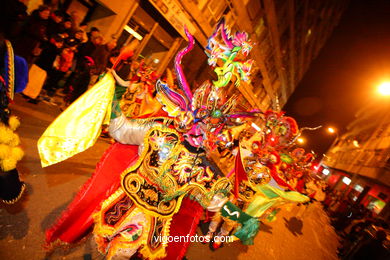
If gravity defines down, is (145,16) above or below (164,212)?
above

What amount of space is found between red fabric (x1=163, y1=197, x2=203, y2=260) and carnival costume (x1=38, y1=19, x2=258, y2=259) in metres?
0.46

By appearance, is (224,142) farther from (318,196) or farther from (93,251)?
(318,196)

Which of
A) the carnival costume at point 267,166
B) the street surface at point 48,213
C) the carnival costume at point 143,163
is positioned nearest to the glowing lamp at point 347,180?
the street surface at point 48,213

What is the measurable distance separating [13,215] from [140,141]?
5.66 feet

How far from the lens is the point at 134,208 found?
2121mm

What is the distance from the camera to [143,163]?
80.8 inches

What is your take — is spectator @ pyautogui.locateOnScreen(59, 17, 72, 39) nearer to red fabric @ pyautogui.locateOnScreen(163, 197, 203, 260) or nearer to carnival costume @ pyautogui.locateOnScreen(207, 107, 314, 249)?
carnival costume @ pyautogui.locateOnScreen(207, 107, 314, 249)

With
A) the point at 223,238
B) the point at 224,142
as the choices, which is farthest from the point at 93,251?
the point at 223,238

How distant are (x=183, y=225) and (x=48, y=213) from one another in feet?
5.49

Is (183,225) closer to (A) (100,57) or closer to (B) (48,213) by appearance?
(B) (48,213)

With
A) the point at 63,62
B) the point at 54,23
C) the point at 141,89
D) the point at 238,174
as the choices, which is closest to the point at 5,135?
the point at 141,89

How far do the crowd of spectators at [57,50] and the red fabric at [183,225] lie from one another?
10.8ft

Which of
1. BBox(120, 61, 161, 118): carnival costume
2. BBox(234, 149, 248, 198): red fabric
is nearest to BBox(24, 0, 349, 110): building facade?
BBox(234, 149, 248, 198): red fabric

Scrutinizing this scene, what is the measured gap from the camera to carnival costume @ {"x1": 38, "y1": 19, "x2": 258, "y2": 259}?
6.59 feet
